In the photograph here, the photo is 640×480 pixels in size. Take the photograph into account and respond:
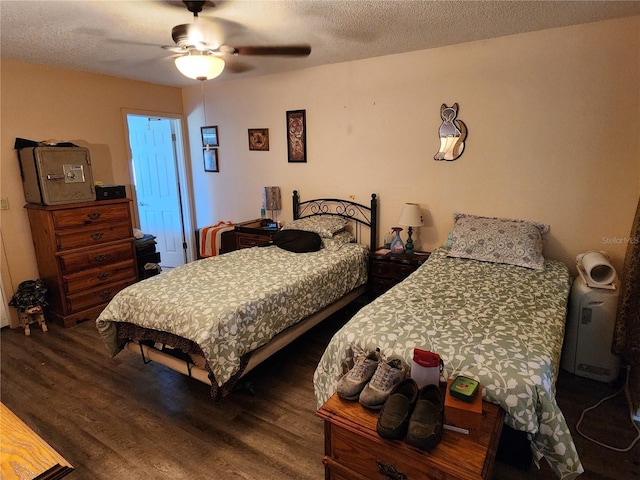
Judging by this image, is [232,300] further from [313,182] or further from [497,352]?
[313,182]

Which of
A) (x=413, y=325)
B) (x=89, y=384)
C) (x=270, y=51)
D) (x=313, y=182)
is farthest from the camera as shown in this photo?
(x=313, y=182)

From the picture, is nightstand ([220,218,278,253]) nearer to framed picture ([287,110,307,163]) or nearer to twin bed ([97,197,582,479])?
twin bed ([97,197,582,479])

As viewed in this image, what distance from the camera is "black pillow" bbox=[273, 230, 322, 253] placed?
3.36 m

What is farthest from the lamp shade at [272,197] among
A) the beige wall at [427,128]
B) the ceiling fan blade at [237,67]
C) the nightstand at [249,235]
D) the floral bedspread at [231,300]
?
the ceiling fan blade at [237,67]

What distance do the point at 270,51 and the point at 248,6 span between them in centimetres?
28

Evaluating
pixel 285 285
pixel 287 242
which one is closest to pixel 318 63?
pixel 287 242

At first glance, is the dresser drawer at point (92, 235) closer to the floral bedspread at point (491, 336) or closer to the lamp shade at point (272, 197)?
the lamp shade at point (272, 197)

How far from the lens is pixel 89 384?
8.57 feet

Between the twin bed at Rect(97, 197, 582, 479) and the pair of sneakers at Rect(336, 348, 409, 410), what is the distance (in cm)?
12

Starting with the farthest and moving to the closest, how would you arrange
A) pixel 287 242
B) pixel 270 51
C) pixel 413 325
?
pixel 287 242 → pixel 270 51 → pixel 413 325

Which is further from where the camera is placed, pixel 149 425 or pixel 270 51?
pixel 270 51

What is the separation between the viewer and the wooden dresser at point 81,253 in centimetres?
340

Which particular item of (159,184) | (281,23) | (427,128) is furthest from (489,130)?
(159,184)

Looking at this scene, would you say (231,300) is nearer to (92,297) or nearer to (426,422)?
(426,422)
